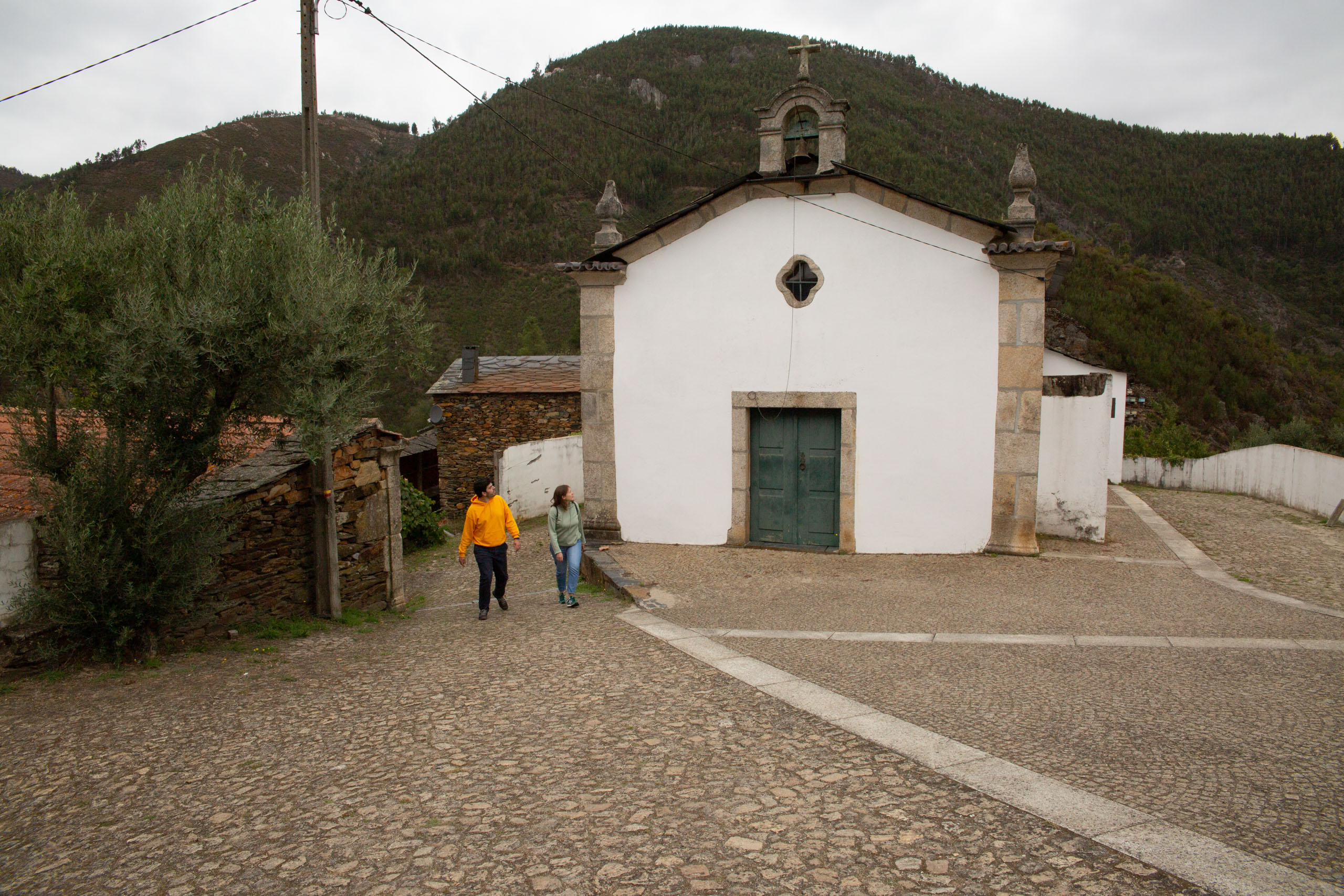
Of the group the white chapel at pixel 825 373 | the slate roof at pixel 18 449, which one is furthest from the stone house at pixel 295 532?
the white chapel at pixel 825 373

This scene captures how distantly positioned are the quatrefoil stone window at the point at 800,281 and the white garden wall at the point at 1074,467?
3.49 metres

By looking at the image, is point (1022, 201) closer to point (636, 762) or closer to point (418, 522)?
point (636, 762)

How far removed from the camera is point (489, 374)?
805 inches

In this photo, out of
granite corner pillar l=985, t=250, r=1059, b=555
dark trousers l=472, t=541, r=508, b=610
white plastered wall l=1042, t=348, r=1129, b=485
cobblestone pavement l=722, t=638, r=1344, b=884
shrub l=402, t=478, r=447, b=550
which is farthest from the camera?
white plastered wall l=1042, t=348, r=1129, b=485

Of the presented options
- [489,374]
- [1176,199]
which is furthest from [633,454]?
[1176,199]

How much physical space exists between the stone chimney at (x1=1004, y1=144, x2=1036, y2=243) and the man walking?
6.51 metres

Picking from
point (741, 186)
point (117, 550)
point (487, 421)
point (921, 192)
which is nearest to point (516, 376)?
point (487, 421)

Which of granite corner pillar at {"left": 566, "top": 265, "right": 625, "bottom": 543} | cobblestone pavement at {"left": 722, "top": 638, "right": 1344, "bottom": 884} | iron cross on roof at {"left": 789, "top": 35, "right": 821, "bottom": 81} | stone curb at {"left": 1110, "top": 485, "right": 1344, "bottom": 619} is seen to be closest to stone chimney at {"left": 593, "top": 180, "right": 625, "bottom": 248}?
granite corner pillar at {"left": 566, "top": 265, "right": 625, "bottom": 543}

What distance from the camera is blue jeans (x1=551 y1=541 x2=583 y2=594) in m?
8.03

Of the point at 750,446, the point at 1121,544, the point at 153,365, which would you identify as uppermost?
the point at 153,365

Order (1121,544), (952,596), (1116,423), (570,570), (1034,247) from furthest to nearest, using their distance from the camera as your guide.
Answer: (1116,423) → (1121,544) → (1034,247) → (952,596) → (570,570)

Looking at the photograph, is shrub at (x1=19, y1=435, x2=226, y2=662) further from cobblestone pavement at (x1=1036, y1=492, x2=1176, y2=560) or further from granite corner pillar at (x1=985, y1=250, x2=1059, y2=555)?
cobblestone pavement at (x1=1036, y1=492, x2=1176, y2=560)

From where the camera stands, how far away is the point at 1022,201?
10.1 m

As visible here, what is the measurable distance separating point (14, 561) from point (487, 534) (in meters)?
3.46
